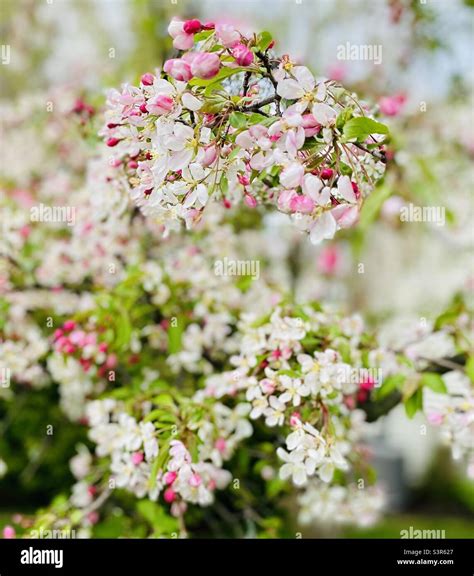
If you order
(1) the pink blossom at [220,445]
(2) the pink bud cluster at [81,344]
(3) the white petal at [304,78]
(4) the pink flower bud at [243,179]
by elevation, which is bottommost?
(1) the pink blossom at [220,445]

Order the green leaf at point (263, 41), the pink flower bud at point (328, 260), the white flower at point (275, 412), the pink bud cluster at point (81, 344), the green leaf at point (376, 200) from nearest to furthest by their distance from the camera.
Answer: the green leaf at point (263, 41), the white flower at point (275, 412), the pink bud cluster at point (81, 344), the green leaf at point (376, 200), the pink flower bud at point (328, 260)

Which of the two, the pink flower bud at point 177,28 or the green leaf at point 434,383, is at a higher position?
the pink flower bud at point 177,28

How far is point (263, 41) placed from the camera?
1034 millimetres

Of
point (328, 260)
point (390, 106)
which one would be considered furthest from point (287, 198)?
point (328, 260)

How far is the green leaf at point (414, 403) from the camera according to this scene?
1490 millimetres

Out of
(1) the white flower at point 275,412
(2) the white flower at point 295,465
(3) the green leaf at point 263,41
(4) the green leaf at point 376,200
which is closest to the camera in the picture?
(3) the green leaf at point 263,41

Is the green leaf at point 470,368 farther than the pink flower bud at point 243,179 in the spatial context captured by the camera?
Yes

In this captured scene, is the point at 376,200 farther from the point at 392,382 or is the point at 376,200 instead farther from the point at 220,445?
the point at 220,445

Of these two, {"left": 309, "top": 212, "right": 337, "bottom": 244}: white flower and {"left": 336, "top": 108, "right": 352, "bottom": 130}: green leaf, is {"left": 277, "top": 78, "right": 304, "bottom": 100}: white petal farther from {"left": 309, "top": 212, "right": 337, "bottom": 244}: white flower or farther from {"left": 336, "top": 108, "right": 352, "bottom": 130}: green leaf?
{"left": 309, "top": 212, "right": 337, "bottom": 244}: white flower

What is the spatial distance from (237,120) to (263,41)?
0.45 ft

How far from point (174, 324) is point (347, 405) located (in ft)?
1.63

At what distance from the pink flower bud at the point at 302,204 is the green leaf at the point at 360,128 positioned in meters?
0.11

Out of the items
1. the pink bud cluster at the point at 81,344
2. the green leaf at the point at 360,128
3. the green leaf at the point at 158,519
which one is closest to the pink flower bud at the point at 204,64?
the green leaf at the point at 360,128

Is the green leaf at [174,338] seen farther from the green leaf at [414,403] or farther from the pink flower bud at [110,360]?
the green leaf at [414,403]
